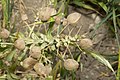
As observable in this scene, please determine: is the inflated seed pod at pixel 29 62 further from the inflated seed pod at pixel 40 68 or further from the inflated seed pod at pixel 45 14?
the inflated seed pod at pixel 45 14

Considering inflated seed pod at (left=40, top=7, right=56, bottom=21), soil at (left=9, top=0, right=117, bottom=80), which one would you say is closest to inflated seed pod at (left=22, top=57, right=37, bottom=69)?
inflated seed pod at (left=40, top=7, right=56, bottom=21)

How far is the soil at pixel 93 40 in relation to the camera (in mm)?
1560

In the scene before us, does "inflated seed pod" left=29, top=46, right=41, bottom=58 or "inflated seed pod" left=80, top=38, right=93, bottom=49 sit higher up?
"inflated seed pod" left=80, top=38, right=93, bottom=49

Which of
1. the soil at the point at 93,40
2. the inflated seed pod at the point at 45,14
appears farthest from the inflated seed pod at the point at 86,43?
the soil at the point at 93,40

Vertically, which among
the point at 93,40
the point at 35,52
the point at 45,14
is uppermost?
the point at 45,14

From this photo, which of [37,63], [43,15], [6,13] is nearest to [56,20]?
[43,15]

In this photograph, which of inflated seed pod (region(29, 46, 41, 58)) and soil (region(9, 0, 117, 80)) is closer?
inflated seed pod (region(29, 46, 41, 58))

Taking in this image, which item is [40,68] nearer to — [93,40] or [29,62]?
[29,62]

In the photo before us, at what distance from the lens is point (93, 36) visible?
1.58 m

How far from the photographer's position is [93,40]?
165cm

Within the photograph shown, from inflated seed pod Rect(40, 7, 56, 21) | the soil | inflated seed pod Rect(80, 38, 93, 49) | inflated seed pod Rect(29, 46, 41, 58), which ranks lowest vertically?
the soil

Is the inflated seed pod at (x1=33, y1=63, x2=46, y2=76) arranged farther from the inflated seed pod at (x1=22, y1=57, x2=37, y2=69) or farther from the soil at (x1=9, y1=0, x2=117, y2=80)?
the soil at (x1=9, y1=0, x2=117, y2=80)

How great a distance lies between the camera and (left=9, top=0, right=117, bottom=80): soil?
1560mm

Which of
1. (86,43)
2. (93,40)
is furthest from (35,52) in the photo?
(93,40)
